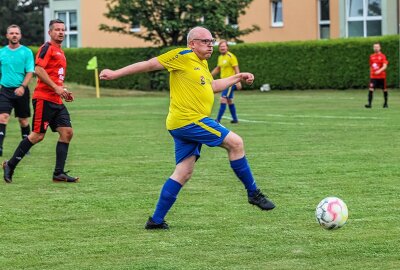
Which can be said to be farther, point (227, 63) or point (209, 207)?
point (227, 63)

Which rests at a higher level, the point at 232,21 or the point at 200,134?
the point at 232,21

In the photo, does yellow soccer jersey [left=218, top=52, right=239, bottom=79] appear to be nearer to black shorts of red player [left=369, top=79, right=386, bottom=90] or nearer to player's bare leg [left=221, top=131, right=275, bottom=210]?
black shorts of red player [left=369, top=79, right=386, bottom=90]

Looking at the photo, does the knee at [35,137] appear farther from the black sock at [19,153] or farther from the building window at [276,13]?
the building window at [276,13]

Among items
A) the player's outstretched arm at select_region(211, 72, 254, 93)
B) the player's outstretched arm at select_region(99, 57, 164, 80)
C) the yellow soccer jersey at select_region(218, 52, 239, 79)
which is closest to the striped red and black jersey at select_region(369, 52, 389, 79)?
the yellow soccer jersey at select_region(218, 52, 239, 79)

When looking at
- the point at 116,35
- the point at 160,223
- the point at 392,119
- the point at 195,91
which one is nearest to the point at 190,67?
the point at 195,91

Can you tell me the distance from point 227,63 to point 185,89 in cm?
1574

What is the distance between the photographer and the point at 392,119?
81.0 ft

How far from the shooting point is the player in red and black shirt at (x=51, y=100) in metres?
12.4

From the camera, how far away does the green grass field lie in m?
7.84

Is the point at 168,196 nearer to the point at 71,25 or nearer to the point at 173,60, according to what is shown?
the point at 173,60

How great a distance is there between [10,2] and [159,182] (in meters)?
68.2

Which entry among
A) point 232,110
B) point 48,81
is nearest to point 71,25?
point 232,110

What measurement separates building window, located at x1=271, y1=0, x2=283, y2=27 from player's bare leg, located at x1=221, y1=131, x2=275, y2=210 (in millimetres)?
47811

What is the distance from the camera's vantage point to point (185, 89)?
9.16m
